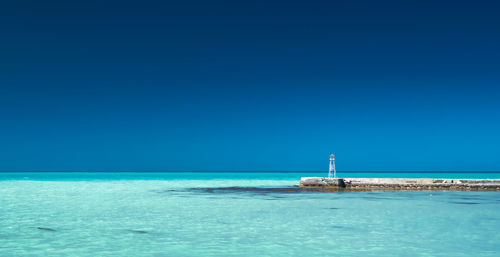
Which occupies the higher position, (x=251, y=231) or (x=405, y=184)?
(x=405, y=184)

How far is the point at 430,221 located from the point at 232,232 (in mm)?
8587

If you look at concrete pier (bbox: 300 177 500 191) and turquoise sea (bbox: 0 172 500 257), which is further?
concrete pier (bbox: 300 177 500 191)

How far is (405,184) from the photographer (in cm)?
4428

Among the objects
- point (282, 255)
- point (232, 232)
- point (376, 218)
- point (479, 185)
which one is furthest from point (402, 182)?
point (282, 255)

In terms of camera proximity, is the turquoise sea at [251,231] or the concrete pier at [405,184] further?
the concrete pier at [405,184]

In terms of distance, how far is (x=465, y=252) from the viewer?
43.0 ft

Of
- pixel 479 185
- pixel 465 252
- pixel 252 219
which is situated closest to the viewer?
pixel 465 252

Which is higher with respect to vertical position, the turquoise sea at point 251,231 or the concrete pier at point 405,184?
the concrete pier at point 405,184

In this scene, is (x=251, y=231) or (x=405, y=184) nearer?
(x=251, y=231)

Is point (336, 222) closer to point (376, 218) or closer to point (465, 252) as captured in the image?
point (376, 218)

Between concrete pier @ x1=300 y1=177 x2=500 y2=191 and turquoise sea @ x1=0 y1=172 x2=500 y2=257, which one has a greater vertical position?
concrete pier @ x1=300 y1=177 x2=500 y2=191

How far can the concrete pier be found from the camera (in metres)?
43.1

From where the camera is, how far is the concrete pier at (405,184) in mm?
43125

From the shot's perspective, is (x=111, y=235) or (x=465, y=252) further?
(x=111, y=235)
